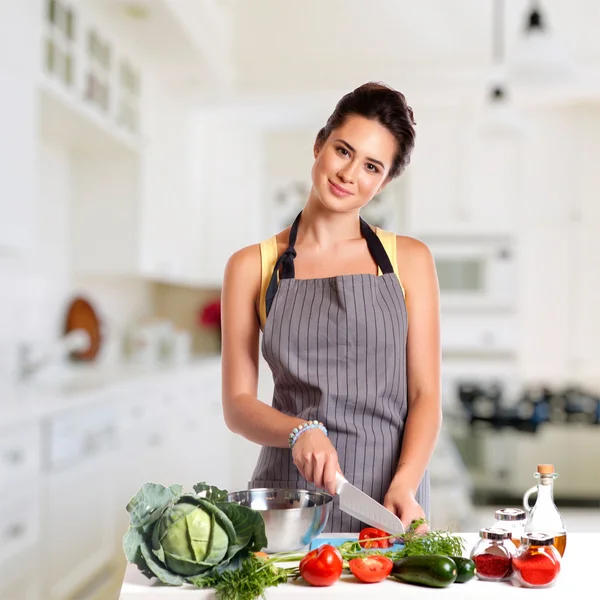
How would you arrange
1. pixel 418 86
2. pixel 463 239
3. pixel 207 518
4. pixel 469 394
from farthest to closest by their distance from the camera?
pixel 463 239 < pixel 418 86 < pixel 469 394 < pixel 207 518

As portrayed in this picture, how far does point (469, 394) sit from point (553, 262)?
192cm

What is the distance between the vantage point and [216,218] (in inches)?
224

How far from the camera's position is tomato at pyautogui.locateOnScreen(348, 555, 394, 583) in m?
0.90

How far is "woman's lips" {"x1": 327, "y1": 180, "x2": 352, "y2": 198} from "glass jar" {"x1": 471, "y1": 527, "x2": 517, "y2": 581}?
43 cm

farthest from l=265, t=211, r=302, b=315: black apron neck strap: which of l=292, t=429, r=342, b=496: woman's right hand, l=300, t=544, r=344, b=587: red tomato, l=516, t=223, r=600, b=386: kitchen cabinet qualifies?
l=516, t=223, r=600, b=386: kitchen cabinet

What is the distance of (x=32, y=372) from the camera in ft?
11.6

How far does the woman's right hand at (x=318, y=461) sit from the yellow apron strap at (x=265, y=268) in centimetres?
22

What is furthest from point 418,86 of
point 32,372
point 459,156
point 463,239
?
point 32,372

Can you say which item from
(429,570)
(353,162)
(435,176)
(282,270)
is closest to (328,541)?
(429,570)

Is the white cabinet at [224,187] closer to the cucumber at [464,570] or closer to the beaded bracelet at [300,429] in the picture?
the beaded bracelet at [300,429]

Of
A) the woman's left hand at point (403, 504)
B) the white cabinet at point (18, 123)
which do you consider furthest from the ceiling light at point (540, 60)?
the woman's left hand at point (403, 504)

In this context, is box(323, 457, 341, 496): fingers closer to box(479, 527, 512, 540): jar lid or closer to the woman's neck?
box(479, 527, 512, 540): jar lid

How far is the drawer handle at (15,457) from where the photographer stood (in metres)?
2.49

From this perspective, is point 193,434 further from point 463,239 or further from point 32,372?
point 463,239
